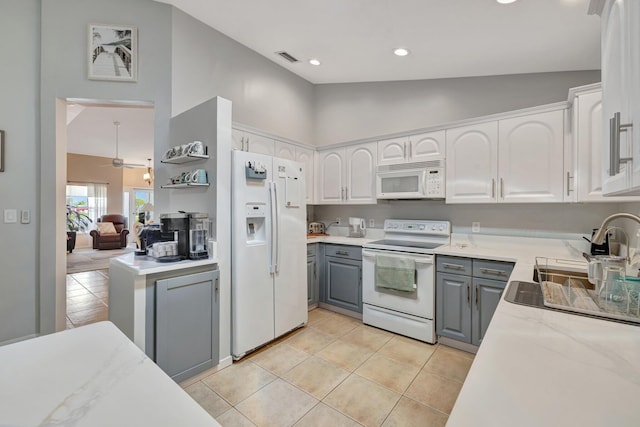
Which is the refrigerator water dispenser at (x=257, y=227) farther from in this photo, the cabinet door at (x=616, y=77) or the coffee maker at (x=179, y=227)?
the cabinet door at (x=616, y=77)

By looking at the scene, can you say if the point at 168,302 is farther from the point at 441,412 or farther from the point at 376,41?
the point at 376,41

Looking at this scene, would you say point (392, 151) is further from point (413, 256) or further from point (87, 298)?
point (87, 298)

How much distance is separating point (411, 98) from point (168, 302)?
3388mm

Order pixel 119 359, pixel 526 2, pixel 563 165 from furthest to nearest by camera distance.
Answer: pixel 563 165 → pixel 526 2 → pixel 119 359

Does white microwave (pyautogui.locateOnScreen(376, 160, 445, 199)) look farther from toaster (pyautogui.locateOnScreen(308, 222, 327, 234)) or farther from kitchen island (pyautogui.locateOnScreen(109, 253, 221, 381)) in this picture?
kitchen island (pyautogui.locateOnScreen(109, 253, 221, 381))

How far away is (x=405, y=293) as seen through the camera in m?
2.86

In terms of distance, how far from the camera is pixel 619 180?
0.84m

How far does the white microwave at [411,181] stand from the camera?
2982 millimetres

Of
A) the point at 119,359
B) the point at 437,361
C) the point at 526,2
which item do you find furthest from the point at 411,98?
the point at 119,359

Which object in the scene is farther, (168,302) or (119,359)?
(168,302)

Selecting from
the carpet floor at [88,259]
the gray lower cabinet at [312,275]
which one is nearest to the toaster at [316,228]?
the gray lower cabinet at [312,275]

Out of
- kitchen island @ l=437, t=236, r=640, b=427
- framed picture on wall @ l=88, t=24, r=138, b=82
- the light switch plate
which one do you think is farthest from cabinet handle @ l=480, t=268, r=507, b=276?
the light switch plate

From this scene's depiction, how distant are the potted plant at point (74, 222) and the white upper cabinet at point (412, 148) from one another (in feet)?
29.1

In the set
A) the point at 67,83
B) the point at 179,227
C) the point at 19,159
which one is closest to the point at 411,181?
the point at 179,227
